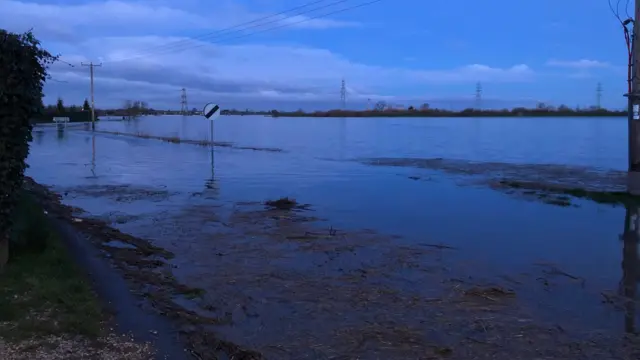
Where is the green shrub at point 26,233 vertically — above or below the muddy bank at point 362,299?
above

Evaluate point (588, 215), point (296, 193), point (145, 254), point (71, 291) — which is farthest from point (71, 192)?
point (588, 215)

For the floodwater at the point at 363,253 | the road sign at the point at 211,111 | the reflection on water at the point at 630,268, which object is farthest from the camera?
the road sign at the point at 211,111

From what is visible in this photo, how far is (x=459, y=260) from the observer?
872 centimetres

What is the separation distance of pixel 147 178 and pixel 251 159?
997cm

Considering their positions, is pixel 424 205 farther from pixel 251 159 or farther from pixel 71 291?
pixel 251 159

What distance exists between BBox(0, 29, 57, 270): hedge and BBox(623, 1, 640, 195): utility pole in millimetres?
14067

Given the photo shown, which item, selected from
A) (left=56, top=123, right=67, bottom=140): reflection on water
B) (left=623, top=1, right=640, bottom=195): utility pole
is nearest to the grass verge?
(left=623, top=1, right=640, bottom=195): utility pole

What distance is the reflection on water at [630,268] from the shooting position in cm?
628

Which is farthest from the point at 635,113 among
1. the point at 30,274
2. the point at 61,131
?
the point at 61,131

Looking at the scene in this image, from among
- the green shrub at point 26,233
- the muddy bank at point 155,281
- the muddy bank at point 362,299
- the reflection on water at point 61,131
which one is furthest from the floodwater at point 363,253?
the reflection on water at point 61,131

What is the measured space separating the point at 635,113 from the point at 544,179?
19.3 ft

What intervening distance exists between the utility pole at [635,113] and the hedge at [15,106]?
554 inches

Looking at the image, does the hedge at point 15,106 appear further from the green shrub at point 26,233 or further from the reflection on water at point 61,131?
the reflection on water at point 61,131

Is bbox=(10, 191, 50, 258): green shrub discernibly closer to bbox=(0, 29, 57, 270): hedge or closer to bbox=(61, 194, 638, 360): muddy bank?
bbox=(0, 29, 57, 270): hedge
